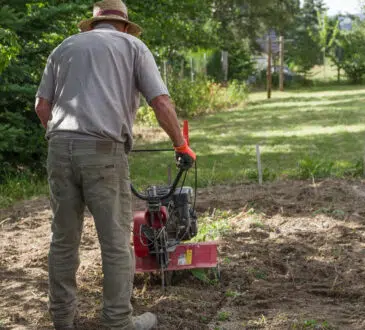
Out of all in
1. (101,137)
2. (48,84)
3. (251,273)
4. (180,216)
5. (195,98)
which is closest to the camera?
(101,137)

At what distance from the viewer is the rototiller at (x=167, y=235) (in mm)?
4703

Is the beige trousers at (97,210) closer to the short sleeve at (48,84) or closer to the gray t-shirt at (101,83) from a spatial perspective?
the gray t-shirt at (101,83)

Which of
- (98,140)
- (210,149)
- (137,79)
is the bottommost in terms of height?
(210,149)

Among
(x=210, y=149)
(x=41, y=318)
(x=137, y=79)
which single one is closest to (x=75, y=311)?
(x=41, y=318)

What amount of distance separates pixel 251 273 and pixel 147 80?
2.04 meters

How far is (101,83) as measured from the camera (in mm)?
3768

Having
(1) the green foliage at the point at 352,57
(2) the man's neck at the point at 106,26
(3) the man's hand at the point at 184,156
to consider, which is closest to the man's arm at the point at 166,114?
(3) the man's hand at the point at 184,156

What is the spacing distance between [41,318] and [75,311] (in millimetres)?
242

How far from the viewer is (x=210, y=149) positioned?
13.2 meters

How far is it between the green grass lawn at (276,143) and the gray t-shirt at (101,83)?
5.12 meters

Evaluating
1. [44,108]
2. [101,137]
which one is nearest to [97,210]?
[101,137]

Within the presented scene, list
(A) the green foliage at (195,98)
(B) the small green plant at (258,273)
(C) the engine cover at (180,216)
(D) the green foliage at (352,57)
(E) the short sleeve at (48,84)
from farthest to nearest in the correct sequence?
(D) the green foliage at (352,57) → (A) the green foliage at (195,98) → (B) the small green plant at (258,273) → (C) the engine cover at (180,216) → (E) the short sleeve at (48,84)

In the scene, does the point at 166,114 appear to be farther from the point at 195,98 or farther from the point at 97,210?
the point at 195,98

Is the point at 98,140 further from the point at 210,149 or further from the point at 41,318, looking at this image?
the point at 210,149
